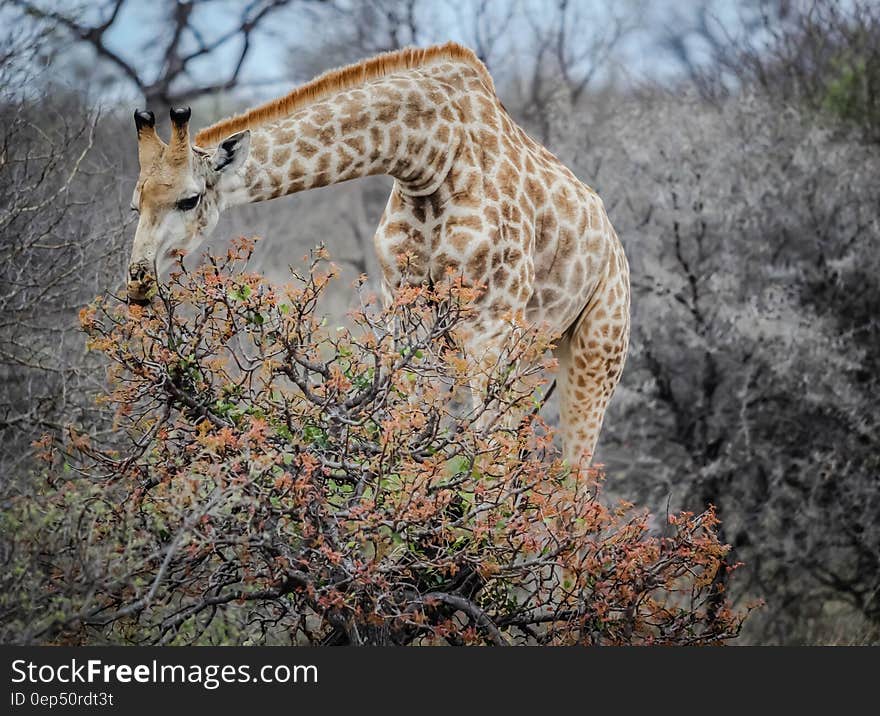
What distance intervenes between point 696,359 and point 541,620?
5.90 m

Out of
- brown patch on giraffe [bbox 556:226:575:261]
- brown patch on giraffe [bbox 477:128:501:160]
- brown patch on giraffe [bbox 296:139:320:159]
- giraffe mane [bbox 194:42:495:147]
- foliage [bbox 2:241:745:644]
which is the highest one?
giraffe mane [bbox 194:42:495:147]

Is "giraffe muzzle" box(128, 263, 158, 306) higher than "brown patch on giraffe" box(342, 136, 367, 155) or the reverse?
the reverse

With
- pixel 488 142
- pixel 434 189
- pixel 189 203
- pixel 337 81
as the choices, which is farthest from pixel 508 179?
pixel 189 203

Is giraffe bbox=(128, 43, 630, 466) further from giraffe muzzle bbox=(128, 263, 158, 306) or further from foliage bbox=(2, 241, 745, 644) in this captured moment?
foliage bbox=(2, 241, 745, 644)

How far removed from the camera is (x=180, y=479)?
11.0ft

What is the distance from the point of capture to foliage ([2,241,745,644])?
345cm

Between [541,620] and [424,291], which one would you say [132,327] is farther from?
[541,620]

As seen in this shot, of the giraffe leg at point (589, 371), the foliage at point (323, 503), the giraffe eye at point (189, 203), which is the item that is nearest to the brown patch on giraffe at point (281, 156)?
the giraffe eye at point (189, 203)

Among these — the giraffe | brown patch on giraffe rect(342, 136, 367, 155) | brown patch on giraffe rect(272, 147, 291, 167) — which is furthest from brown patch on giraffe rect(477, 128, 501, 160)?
brown patch on giraffe rect(272, 147, 291, 167)

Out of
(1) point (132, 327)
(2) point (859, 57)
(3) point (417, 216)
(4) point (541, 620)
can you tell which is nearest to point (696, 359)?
(2) point (859, 57)

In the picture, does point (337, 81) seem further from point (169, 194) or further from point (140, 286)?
point (140, 286)

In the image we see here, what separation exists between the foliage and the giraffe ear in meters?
0.47

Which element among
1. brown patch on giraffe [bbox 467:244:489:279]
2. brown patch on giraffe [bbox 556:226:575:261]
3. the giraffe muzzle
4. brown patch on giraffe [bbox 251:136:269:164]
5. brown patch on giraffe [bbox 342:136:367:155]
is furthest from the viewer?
brown patch on giraffe [bbox 556:226:575:261]

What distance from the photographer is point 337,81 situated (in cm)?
465
